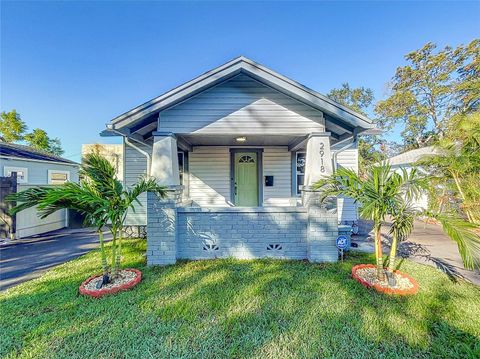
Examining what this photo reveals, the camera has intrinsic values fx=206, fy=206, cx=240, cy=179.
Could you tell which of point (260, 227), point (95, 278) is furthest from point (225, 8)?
point (95, 278)

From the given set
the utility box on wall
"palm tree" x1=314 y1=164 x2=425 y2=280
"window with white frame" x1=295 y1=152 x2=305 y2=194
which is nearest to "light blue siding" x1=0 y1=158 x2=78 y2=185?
the utility box on wall

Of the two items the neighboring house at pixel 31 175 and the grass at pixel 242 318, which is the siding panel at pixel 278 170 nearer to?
the grass at pixel 242 318

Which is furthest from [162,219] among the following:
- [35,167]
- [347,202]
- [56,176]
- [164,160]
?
[56,176]

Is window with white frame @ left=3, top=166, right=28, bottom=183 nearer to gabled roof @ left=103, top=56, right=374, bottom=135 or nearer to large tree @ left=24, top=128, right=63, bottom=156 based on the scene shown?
gabled roof @ left=103, top=56, right=374, bottom=135

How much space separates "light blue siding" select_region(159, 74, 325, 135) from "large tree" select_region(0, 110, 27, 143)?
89.4 ft

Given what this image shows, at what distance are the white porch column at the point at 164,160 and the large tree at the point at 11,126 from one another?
27.1 m

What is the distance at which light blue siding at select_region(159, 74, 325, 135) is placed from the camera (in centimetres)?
485

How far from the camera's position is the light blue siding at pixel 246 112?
4.85 metres

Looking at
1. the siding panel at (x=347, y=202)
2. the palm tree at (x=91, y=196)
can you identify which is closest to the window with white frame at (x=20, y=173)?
the palm tree at (x=91, y=196)

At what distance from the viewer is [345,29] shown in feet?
31.8

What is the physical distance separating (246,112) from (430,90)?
64.5ft

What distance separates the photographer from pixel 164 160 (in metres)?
4.62

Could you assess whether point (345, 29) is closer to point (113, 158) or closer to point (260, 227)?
point (260, 227)

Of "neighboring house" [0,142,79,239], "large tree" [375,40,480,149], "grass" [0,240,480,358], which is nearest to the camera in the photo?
"grass" [0,240,480,358]
